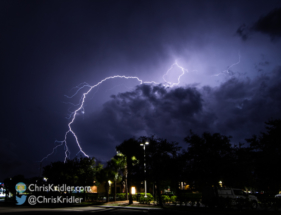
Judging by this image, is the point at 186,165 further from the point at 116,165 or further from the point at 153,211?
the point at 116,165

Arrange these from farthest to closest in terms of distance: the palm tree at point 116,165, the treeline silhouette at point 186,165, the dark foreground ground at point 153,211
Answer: the palm tree at point 116,165 → the treeline silhouette at point 186,165 → the dark foreground ground at point 153,211

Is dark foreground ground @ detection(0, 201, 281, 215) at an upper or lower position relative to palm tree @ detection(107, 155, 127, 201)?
lower

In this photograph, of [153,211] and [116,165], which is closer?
[153,211]

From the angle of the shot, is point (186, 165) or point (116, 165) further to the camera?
point (116, 165)

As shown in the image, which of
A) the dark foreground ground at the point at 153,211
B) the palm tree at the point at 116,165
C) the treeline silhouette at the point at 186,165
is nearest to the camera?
the dark foreground ground at the point at 153,211

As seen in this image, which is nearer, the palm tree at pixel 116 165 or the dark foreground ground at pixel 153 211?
the dark foreground ground at pixel 153 211

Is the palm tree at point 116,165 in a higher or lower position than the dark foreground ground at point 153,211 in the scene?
higher

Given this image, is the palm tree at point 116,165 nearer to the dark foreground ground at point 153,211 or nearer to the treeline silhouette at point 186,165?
the treeline silhouette at point 186,165

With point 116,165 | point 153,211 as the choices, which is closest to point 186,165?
point 153,211

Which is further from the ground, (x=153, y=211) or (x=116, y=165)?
(x=116, y=165)

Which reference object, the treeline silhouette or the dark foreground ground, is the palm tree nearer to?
the treeline silhouette

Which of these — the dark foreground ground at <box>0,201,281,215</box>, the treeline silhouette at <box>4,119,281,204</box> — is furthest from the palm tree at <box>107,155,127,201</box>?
the dark foreground ground at <box>0,201,281,215</box>

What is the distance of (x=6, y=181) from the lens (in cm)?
3944

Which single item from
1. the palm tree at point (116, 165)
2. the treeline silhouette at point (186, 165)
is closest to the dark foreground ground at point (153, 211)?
the treeline silhouette at point (186, 165)
